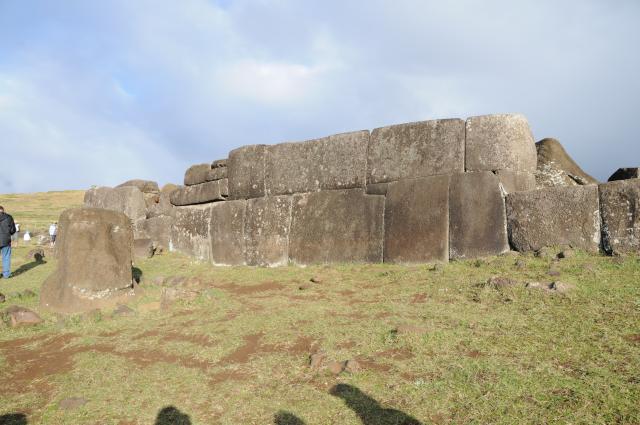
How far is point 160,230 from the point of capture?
501 inches

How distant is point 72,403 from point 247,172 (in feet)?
23.8

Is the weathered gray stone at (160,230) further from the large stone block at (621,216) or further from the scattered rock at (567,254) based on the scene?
the large stone block at (621,216)

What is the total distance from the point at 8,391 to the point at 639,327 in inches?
216

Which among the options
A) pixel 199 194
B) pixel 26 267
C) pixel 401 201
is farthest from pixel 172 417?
pixel 26 267

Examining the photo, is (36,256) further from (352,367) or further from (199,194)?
(352,367)

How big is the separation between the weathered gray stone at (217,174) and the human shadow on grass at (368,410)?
8.24 m

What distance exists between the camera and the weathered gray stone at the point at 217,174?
11.1 metres

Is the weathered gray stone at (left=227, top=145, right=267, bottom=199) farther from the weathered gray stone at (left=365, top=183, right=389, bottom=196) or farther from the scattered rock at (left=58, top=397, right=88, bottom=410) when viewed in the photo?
the scattered rock at (left=58, top=397, right=88, bottom=410)

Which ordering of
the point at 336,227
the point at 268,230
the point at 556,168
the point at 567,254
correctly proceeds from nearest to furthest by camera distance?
the point at 567,254
the point at 556,168
the point at 336,227
the point at 268,230

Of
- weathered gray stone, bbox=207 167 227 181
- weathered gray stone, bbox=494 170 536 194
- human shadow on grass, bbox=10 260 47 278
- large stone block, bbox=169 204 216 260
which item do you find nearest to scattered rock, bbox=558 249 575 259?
weathered gray stone, bbox=494 170 536 194

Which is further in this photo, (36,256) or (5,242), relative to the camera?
(36,256)

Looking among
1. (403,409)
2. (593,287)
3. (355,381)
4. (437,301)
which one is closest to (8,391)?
(355,381)

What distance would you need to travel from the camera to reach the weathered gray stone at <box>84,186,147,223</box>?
1438cm

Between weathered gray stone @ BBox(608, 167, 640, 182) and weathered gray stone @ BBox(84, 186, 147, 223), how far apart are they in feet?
39.8
